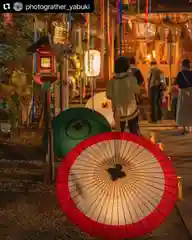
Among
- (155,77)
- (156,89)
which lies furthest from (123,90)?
(156,89)

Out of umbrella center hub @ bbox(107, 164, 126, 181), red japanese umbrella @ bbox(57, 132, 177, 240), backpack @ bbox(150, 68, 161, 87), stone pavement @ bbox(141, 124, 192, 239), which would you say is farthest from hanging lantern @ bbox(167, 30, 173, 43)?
umbrella center hub @ bbox(107, 164, 126, 181)

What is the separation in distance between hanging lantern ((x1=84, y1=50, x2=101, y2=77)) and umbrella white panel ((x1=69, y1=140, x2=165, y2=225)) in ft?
35.4

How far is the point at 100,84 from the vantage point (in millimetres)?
21500

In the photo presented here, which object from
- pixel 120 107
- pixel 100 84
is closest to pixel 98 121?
pixel 120 107

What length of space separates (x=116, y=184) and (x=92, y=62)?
1096 centimetres

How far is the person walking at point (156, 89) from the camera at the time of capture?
15.0 meters

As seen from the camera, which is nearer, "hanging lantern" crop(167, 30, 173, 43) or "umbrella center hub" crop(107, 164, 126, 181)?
"umbrella center hub" crop(107, 164, 126, 181)

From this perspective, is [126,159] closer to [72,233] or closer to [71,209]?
[71,209]

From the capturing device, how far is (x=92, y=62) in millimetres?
14875

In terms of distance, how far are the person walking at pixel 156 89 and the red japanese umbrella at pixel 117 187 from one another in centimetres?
1099

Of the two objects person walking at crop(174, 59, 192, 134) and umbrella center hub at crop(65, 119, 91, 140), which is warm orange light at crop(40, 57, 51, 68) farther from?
person walking at crop(174, 59, 192, 134)

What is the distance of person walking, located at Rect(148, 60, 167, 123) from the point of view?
15.0m

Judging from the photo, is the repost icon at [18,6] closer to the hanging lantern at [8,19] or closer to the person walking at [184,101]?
the hanging lantern at [8,19]

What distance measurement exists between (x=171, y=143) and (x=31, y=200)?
536cm
